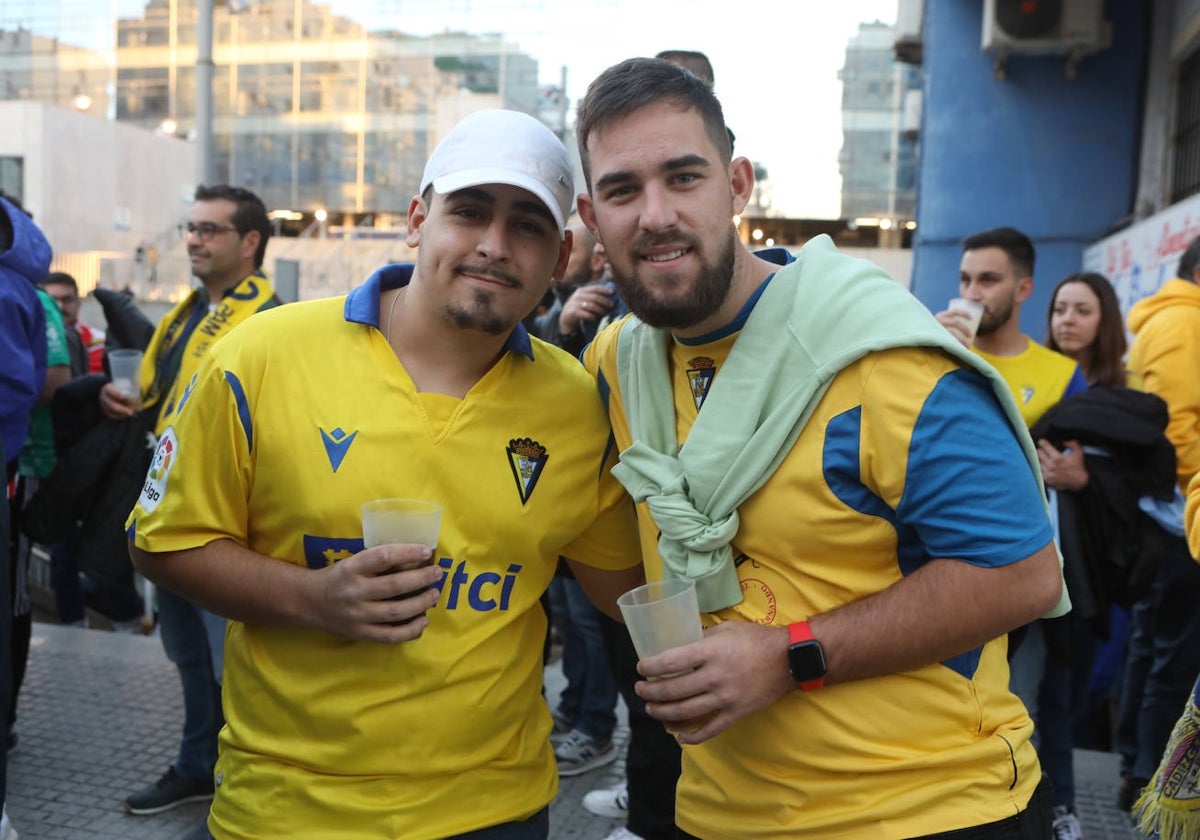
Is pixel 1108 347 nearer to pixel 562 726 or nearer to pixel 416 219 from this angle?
pixel 562 726

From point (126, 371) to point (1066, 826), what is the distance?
4.34 meters

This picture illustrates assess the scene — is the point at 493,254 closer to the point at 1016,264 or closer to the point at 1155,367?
the point at 1016,264

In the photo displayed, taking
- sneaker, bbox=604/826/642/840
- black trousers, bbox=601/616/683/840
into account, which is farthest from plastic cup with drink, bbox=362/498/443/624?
sneaker, bbox=604/826/642/840

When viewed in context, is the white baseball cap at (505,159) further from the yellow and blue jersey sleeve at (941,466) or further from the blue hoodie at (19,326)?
the blue hoodie at (19,326)

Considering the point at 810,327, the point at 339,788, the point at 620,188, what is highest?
the point at 620,188

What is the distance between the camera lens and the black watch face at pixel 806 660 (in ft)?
6.13

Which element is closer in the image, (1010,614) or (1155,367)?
(1010,614)

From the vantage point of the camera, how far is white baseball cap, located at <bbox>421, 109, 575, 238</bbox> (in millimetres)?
2277

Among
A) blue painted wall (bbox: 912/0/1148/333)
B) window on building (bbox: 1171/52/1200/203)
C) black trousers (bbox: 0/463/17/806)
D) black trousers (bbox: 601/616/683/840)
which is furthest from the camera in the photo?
blue painted wall (bbox: 912/0/1148/333)

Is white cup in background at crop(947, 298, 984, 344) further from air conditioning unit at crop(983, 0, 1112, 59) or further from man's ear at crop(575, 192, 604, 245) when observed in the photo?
air conditioning unit at crop(983, 0, 1112, 59)

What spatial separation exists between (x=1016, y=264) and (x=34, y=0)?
53.2 m

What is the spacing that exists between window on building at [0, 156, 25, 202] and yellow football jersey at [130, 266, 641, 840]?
3477 cm

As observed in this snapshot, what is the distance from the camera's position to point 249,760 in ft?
7.15

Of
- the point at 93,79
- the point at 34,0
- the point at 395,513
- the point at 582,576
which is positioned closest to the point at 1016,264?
the point at 582,576
